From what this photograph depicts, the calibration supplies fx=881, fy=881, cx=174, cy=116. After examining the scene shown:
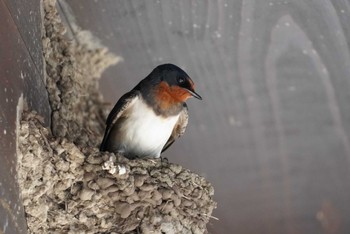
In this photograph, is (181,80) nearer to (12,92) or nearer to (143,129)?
(143,129)

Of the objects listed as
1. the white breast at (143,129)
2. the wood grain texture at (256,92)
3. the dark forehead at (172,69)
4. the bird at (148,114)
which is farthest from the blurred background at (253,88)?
the white breast at (143,129)

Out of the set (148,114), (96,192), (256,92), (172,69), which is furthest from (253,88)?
(96,192)

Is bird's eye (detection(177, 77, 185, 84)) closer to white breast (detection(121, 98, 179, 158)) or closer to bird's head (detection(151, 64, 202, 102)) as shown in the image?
bird's head (detection(151, 64, 202, 102))

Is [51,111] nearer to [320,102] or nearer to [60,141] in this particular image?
[60,141]

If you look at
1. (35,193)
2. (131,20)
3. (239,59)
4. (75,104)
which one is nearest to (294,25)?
(239,59)

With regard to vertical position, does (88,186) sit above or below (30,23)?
below

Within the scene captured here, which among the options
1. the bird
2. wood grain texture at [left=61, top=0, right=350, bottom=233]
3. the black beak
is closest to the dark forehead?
the bird

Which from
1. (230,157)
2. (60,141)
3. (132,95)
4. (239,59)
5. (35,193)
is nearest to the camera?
(35,193)
